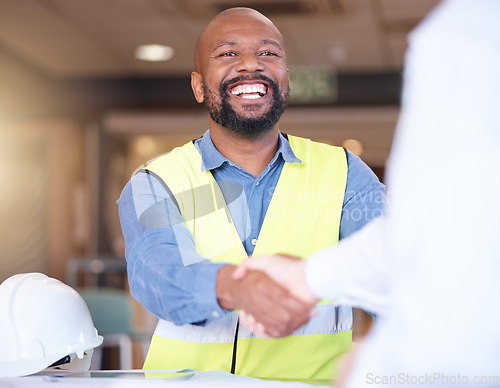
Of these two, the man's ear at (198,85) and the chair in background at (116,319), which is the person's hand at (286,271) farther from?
the chair in background at (116,319)

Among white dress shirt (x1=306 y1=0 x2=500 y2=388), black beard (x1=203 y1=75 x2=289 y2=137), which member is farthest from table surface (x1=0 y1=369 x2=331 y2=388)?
black beard (x1=203 y1=75 x2=289 y2=137)

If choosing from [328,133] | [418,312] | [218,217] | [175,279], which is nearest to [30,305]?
[175,279]

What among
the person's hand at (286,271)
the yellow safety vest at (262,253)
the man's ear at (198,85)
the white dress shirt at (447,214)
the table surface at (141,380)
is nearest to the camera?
the white dress shirt at (447,214)

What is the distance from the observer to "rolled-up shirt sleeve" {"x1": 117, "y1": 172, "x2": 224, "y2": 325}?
1.17m

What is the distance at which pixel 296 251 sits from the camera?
141cm

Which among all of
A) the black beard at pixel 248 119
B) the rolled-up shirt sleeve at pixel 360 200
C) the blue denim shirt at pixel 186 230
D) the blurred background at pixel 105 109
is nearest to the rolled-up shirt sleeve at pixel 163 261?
the blue denim shirt at pixel 186 230

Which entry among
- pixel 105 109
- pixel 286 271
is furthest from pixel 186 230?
pixel 105 109

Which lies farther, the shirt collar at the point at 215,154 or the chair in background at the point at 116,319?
the chair in background at the point at 116,319

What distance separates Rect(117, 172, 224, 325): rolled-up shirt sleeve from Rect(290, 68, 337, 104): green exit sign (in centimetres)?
472

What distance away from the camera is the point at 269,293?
1.02 m

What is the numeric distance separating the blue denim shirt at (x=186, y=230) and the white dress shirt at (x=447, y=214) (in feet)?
1.68

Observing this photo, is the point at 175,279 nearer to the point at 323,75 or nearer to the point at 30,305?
the point at 30,305

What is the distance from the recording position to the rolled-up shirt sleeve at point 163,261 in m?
1.17

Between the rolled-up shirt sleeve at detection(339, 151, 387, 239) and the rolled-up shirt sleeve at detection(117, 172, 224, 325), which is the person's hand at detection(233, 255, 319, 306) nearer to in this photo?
the rolled-up shirt sleeve at detection(117, 172, 224, 325)
